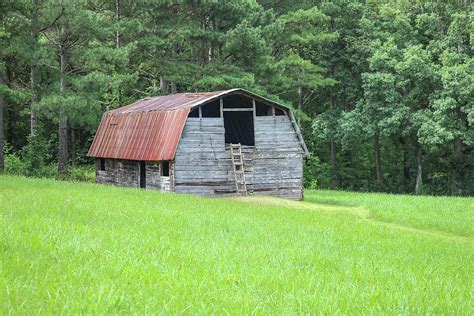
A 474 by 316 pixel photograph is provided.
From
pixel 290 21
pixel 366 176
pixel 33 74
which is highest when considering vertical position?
pixel 290 21

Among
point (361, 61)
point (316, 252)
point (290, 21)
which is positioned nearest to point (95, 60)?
point (290, 21)

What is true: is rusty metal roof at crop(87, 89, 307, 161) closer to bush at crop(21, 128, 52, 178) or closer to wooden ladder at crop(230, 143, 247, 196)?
wooden ladder at crop(230, 143, 247, 196)

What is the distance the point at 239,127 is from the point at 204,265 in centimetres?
2727

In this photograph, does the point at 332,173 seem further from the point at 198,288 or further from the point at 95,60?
the point at 198,288

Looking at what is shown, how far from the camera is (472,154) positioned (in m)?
46.9

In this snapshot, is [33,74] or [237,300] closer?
[237,300]

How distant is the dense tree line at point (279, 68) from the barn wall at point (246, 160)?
6.39 m

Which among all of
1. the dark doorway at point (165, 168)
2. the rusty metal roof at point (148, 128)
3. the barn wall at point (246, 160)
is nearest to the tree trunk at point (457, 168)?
the barn wall at point (246, 160)

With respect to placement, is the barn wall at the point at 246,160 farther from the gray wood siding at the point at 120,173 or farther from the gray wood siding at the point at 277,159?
the gray wood siding at the point at 120,173

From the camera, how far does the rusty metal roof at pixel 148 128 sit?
30.8 meters

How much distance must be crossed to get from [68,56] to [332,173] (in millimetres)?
24029

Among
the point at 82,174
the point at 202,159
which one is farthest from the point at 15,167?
the point at 202,159

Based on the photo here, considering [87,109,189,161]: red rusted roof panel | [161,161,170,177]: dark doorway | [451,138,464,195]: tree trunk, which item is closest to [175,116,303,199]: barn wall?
[87,109,189,161]: red rusted roof panel

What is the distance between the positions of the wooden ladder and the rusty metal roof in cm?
295
